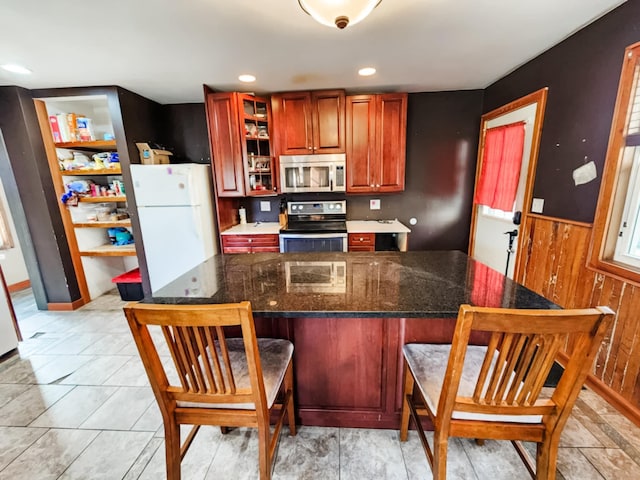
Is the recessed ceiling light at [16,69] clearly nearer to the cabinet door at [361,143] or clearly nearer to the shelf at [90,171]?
the shelf at [90,171]

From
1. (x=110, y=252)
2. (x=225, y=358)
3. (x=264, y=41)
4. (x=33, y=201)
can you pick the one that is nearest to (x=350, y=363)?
(x=225, y=358)

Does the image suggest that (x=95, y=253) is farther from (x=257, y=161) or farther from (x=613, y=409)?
(x=613, y=409)

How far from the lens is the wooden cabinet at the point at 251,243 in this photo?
313 cm

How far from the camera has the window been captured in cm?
154

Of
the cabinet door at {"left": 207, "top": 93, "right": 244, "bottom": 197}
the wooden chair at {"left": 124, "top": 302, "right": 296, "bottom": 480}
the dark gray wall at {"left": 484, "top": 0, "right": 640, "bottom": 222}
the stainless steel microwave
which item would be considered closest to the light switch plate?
the dark gray wall at {"left": 484, "top": 0, "right": 640, "bottom": 222}

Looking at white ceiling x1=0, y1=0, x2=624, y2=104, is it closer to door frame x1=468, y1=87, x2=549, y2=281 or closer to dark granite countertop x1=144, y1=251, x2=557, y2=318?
door frame x1=468, y1=87, x2=549, y2=281

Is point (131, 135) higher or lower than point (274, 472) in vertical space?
higher

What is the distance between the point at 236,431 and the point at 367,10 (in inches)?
87.4

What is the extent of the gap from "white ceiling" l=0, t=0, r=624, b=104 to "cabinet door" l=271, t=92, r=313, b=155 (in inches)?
8.9

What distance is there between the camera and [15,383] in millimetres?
1986

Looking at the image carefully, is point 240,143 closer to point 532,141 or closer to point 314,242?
point 314,242

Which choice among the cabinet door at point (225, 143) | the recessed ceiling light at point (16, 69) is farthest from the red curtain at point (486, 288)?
the recessed ceiling light at point (16, 69)

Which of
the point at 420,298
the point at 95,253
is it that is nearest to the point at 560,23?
the point at 420,298

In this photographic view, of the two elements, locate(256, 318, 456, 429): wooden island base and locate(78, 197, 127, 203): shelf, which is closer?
locate(256, 318, 456, 429): wooden island base
